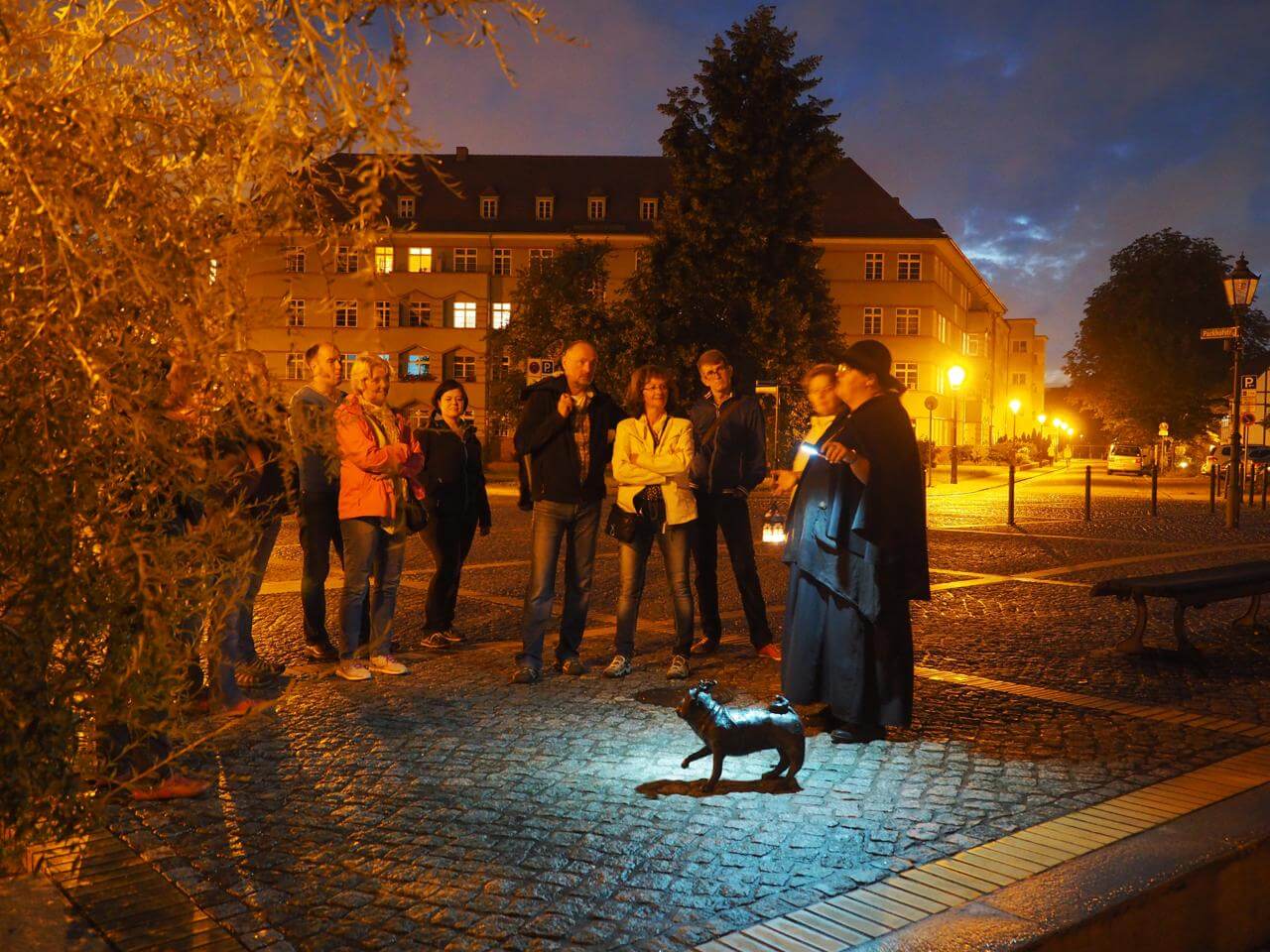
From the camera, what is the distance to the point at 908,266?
60.7m

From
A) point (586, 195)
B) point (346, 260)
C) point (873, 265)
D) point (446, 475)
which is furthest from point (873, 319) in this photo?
point (346, 260)

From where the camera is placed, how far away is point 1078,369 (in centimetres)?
6906

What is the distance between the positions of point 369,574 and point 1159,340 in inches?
2525

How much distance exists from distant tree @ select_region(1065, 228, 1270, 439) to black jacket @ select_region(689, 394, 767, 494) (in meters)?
60.4

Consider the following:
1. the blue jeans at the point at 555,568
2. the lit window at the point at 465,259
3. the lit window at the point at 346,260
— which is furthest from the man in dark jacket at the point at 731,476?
the lit window at the point at 465,259

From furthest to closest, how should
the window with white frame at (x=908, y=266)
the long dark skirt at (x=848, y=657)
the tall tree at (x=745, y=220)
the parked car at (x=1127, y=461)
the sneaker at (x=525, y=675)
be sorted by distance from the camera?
1. the window with white frame at (x=908, y=266)
2. the parked car at (x=1127, y=461)
3. the tall tree at (x=745, y=220)
4. the sneaker at (x=525, y=675)
5. the long dark skirt at (x=848, y=657)

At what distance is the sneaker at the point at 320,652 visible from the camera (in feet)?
24.4

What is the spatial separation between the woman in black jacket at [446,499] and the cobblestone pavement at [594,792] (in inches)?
13.4

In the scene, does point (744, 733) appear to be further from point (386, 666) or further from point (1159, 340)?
point (1159, 340)

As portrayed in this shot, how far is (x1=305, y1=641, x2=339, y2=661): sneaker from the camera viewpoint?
7.45 metres

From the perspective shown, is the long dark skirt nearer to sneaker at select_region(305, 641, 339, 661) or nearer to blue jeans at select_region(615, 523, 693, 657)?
blue jeans at select_region(615, 523, 693, 657)

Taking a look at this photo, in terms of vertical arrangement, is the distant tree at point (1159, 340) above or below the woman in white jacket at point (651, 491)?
above

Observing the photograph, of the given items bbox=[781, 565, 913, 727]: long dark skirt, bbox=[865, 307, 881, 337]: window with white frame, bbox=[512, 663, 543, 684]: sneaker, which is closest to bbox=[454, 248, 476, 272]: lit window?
bbox=[865, 307, 881, 337]: window with white frame

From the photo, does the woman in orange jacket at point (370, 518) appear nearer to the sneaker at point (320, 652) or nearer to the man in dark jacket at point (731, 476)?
the sneaker at point (320, 652)
